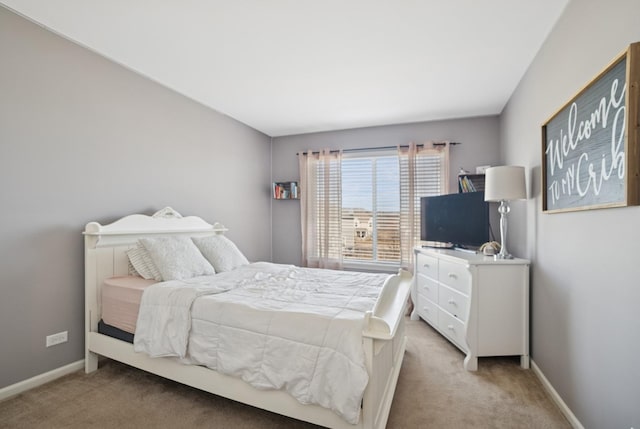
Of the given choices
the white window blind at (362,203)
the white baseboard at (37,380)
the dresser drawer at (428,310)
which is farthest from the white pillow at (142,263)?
the dresser drawer at (428,310)

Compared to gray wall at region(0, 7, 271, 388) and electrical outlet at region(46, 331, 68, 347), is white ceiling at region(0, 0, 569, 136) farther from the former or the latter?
electrical outlet at region(46, 331, 68, 347)

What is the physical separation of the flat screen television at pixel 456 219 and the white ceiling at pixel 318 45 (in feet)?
3.72

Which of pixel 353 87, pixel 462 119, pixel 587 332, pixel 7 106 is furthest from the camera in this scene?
pixel 462 119

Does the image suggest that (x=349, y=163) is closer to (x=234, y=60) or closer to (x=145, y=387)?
(x=234, y=60)

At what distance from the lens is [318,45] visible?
2.34 metres

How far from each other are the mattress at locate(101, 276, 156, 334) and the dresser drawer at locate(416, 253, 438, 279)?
265 cm

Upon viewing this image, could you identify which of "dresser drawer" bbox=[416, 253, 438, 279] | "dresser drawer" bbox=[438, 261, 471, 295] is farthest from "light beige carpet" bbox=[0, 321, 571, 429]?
"dresser drawer" bbox=[416, 253, 438, 279]

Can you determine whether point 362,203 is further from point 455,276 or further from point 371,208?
point 455,276

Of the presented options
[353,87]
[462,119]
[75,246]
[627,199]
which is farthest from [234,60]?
[462,119]

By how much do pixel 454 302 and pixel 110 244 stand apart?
302cm

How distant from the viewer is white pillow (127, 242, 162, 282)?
243 centimetres

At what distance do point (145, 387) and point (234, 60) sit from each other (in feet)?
8.62

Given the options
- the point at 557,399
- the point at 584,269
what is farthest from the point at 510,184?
the point at 557,399

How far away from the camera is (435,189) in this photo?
404 cm
